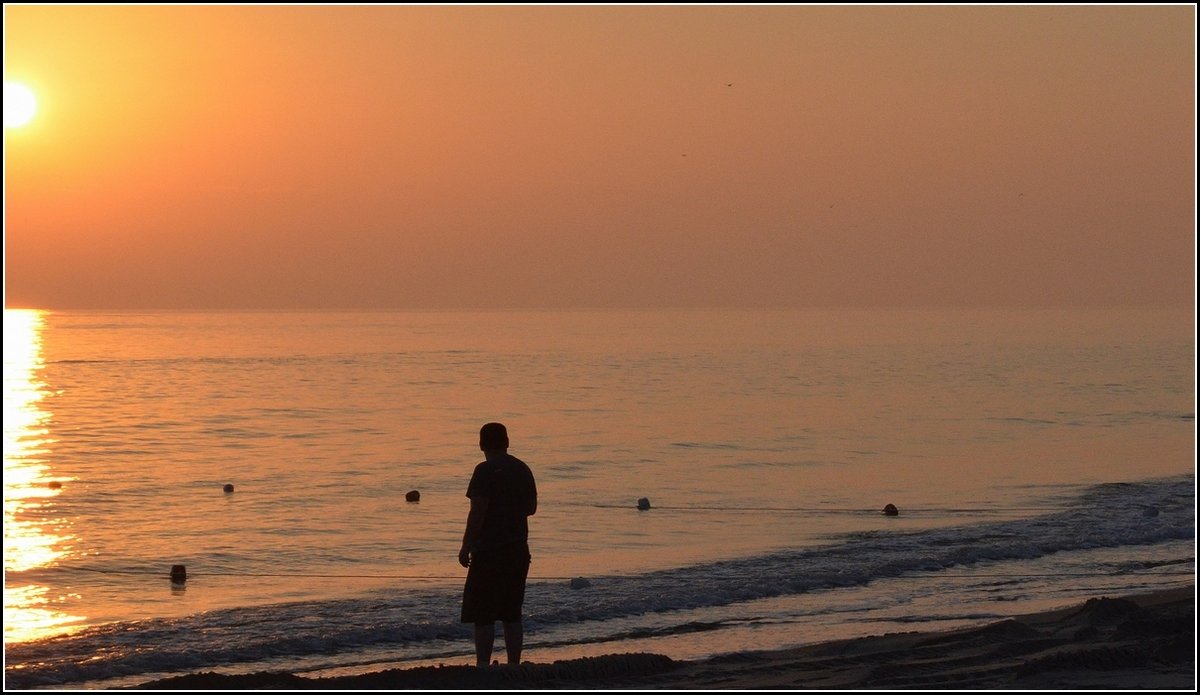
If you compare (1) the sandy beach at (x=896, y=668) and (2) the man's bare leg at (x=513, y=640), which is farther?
(2) the man's bare leg at (x=513, y=640)

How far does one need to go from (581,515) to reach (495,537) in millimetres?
13106

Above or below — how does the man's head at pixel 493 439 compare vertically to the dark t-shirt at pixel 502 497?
above

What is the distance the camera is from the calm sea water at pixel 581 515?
41.9 feet

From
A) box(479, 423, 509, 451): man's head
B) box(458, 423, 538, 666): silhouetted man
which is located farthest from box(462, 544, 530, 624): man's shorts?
box(479, 423, 509, 451): man's head

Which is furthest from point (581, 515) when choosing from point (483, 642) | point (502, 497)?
point (502, 497)

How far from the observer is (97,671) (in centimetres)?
1100

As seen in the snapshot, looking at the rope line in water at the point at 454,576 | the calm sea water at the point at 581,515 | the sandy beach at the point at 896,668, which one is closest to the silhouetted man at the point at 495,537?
the sandy beach at the point at 896,668

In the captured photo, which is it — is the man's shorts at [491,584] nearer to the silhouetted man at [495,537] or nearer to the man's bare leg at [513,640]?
the silhouetted man at [495,537]

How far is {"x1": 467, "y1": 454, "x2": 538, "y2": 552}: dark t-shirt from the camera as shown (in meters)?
Result: 8.87

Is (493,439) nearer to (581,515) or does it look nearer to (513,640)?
(513,640)

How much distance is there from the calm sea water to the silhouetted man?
2.55 m

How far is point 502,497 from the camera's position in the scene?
29.2 feet

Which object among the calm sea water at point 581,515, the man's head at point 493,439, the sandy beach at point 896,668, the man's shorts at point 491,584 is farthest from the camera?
the calm sea water at point 581,515

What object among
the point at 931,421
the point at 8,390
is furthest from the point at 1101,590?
the point at 8,390
